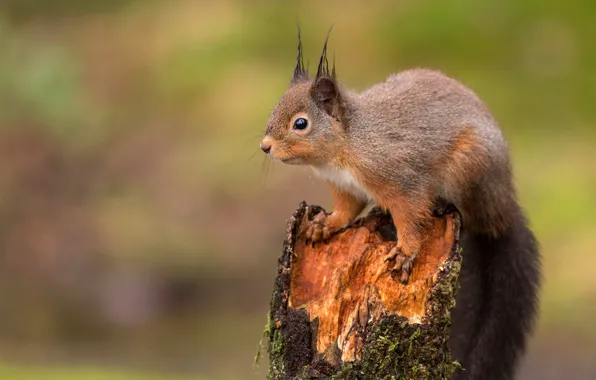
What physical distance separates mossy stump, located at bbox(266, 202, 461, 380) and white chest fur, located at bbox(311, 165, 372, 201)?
26.3 inches

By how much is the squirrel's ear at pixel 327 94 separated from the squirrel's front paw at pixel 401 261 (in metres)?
0.84

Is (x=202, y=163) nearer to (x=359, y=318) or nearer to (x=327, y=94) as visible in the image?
(x=327, y=94)

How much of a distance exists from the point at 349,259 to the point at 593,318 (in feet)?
17.4

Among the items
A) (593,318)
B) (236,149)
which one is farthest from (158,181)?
(593,318)

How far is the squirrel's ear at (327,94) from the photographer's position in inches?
187

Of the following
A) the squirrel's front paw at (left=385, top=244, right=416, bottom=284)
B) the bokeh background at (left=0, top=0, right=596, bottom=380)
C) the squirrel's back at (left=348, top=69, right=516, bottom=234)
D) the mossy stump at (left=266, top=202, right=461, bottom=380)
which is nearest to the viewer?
the mossy stump at (left=266, top=202, right=461, bottom=380)

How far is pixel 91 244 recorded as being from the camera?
453 inches

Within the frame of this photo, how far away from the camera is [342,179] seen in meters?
4.91

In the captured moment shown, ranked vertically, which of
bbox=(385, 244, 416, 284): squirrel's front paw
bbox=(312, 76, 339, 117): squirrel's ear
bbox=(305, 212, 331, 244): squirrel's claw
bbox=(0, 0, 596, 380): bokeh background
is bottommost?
bbox=(385, 244, 416, 284): squirrel's front paw

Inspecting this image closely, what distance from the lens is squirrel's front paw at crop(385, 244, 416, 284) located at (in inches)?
161

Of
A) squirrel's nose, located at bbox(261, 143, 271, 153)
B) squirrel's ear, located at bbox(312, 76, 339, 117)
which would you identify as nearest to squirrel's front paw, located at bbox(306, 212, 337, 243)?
squirrel's nose, located at bbox(261, 143, 271, 153)

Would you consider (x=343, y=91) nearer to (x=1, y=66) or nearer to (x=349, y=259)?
(x=349, y=259)

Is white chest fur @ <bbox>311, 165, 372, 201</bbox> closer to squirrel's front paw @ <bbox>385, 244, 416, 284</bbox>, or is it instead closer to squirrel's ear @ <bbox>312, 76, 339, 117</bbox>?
squirrel's ear @ <bbox>312, 76, 339, 117</bbox>

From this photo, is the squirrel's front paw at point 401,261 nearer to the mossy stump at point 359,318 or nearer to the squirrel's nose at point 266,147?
the mossy stump at point 359,318
